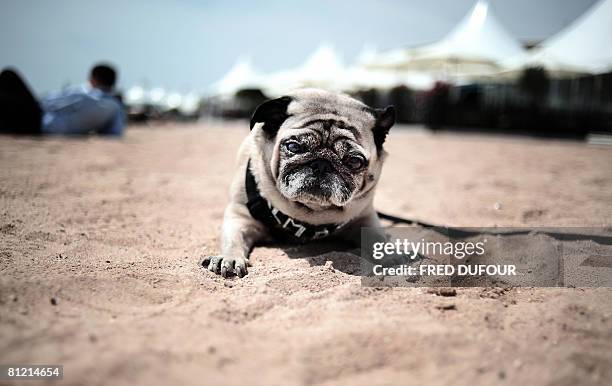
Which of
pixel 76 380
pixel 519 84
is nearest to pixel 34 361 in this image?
pixel 76 380

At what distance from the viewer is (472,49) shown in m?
15.8

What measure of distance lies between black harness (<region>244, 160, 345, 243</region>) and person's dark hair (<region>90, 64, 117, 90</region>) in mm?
5812

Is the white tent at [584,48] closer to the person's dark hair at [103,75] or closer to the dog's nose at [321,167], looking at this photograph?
the person's dark hair at [103,75]

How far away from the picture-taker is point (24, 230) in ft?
8.61

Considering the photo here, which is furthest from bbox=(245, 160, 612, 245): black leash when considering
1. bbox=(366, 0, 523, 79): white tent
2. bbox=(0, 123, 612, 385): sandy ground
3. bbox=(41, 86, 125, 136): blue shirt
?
bbox=(366, 0, 523, 79): white tent

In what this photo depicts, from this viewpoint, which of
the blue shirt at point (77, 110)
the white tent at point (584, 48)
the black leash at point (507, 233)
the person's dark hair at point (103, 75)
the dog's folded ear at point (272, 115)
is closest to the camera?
the dog's folded ear at point (272, 115)

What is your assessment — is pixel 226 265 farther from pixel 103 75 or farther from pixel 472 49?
pixel 472 49

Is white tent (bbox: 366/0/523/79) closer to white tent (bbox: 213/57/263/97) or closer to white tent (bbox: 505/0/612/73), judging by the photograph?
white tent (bbox: 505/0/612/73)

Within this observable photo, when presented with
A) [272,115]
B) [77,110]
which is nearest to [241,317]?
[272,115]

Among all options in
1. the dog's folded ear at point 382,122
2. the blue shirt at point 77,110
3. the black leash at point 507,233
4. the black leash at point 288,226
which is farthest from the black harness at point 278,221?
the blue shirt at point 77,110

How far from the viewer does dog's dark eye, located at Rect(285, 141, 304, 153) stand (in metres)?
2.43

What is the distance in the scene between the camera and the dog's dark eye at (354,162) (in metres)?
2.42

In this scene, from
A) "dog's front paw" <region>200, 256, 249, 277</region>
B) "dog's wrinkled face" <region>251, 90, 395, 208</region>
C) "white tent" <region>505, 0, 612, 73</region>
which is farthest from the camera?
"white tent" <region>505, 0, 612, 73</region>

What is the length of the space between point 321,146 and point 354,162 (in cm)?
21
